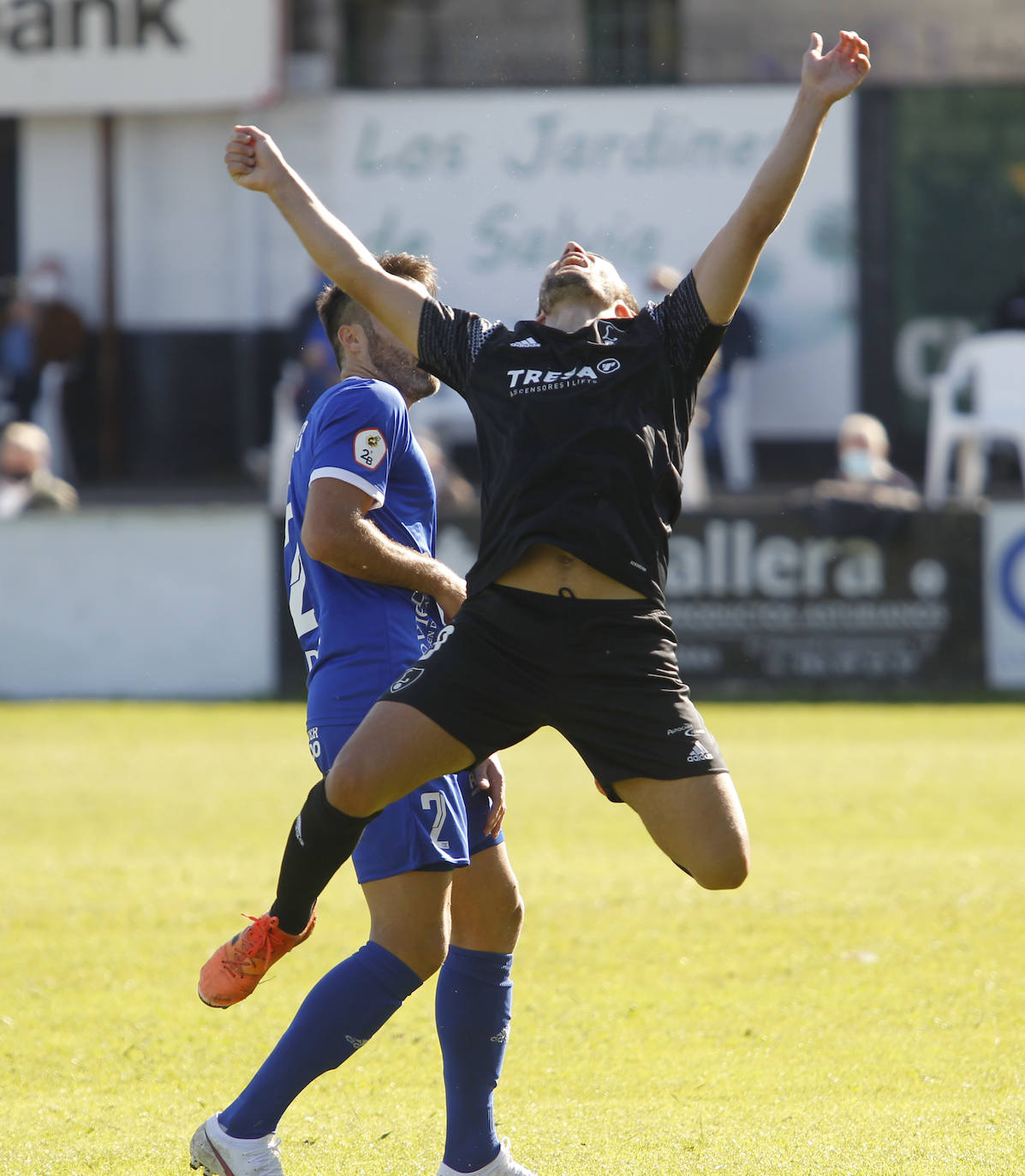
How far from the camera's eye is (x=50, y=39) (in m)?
21.3

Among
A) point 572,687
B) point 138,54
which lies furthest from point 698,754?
point 138,54

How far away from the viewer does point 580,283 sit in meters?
3.97

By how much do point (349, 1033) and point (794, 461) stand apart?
16.6 meters

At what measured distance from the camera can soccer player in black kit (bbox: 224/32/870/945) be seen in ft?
12.3

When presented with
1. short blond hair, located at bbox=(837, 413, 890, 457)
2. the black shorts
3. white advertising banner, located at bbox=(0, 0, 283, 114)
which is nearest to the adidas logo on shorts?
the black shorts

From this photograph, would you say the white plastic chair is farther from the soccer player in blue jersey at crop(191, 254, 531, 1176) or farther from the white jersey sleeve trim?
the white jersey sleeve trim

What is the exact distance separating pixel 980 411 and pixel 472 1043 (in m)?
14.9

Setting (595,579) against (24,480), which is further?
(24,480)

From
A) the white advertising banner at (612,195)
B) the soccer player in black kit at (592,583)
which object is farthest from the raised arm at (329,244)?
the white advertising banner at (612,195)

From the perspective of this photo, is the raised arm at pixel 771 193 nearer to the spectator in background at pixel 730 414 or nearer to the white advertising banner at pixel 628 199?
the spectator in background at pixel 730 414

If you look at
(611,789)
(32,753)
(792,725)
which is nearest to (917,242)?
(792,725)

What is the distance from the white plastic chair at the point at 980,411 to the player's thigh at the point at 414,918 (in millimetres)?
14373

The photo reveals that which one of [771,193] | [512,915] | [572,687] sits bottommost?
[512,915]

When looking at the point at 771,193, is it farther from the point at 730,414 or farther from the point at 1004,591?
the point at 730,414
